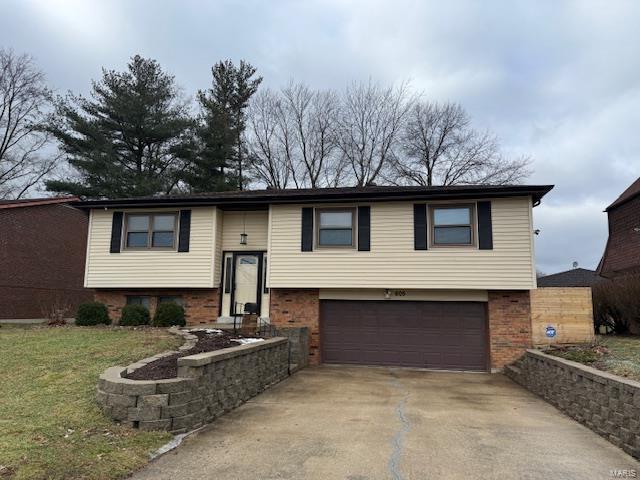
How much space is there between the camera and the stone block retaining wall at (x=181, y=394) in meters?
5.48

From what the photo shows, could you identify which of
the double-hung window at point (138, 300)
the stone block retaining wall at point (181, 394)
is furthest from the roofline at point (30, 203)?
the stone block retaining wall at point (181, 394)

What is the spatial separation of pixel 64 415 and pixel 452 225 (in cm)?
971

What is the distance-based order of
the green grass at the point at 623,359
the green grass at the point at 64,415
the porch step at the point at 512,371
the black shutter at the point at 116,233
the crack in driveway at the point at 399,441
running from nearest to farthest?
the green grass at the point at 64,415
the crack in driveway at the point at 399,441
the green grass at the point at 623,359
the porch step at the point at 512,371
the black shutter at the point at 116,233

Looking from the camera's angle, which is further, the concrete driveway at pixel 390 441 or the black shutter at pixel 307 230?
the black shutter at pixel 307 230

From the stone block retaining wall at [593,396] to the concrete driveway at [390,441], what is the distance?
0.59 feet

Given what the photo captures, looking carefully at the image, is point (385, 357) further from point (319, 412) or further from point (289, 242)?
point (319, 412)

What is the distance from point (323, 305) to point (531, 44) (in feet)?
29.9

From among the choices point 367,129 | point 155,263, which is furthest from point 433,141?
point 155,263

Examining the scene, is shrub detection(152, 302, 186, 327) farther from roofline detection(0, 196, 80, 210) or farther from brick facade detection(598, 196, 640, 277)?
brick facade detection(598, 196, 640, 277)

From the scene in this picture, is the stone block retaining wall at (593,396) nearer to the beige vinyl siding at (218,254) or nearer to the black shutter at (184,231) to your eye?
the beige vinyl siding at (218,254)

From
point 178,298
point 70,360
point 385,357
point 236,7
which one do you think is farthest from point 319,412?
point 236,7

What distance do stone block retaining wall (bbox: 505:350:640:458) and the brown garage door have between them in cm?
256

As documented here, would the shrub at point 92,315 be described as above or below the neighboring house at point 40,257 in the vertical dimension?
below

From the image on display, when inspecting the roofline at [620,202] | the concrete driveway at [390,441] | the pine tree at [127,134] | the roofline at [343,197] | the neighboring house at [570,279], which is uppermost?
the pine tree at [127,134]
